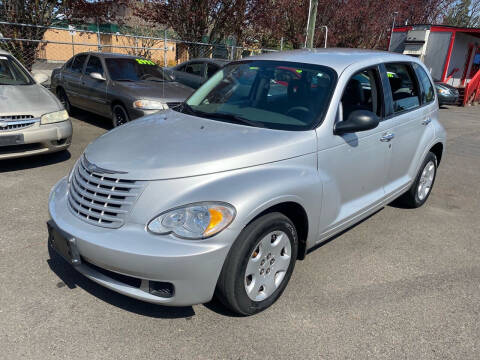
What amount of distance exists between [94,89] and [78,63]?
51.3 inches

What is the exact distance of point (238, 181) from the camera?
2600 millimetres

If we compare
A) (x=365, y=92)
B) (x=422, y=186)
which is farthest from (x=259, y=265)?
(x=422, y=186)

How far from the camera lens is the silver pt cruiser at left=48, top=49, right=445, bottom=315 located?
8.02 feet

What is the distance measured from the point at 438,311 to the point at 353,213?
3.24ft

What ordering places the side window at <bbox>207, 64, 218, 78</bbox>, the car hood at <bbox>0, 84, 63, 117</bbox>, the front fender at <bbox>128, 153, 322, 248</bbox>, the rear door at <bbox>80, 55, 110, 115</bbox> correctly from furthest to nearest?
the side window at <bbox>207, 64, 218, 78</bbox>
the rear door at <bbox>80, 55, 110, 115</bbox>
the car hood at <bbox>0, 84, 63, 117</bbox>
the front fender at <bbox>128, 153, 322, 248</bbox>

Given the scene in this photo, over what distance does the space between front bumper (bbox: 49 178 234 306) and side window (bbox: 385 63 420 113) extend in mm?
2575

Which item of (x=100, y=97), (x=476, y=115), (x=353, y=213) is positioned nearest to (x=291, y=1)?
(x=476, y=115)

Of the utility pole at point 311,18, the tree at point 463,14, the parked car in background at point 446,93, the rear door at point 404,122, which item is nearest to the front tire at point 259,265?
the rear door at point 404,122

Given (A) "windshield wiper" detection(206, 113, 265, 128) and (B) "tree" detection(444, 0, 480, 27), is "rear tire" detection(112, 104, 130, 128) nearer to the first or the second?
(A) "windshield wiper" detection(206, 113, 265, 128)

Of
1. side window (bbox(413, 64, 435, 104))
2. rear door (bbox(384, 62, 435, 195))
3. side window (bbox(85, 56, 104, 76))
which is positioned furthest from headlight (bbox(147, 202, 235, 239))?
side window (bbox(85, 56, 104, 76))

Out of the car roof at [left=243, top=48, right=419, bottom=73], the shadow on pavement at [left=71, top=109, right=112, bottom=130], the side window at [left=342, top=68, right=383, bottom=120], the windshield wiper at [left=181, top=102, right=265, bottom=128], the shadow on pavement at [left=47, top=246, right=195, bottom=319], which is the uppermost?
the car roof at [left=243, top=48, right=419, bottom=73]

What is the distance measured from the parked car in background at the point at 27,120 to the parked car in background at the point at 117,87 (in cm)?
149

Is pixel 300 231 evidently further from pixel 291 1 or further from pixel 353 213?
pixel 291 1

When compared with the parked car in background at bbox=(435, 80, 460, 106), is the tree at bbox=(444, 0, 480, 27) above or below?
above
